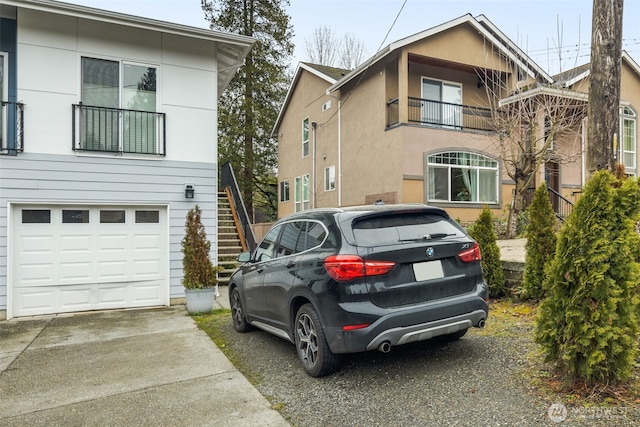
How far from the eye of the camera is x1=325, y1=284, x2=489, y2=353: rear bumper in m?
3.44

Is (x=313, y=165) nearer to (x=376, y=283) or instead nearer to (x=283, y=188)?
(x=283, y=188)

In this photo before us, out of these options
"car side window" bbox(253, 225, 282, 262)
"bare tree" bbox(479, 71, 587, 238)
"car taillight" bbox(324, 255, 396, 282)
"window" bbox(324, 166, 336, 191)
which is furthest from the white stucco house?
"window" bbox(324, 166, 336, 191)

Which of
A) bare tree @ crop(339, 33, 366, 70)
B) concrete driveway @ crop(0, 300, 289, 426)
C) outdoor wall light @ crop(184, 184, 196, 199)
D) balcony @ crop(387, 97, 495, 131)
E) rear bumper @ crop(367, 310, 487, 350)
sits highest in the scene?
bare tree @ crop(339, 33, 366, 70)

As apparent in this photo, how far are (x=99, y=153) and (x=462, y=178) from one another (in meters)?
10.8

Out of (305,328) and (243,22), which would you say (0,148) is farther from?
(243,22)

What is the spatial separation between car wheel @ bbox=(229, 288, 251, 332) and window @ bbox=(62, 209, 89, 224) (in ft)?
12.6

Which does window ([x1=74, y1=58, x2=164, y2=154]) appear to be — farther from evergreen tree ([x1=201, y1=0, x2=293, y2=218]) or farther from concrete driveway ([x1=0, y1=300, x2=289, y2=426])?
evergreen tree ([x1=201, y1=0, x2=293, y2=218])

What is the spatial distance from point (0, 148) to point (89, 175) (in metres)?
1.46

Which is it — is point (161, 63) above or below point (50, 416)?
above

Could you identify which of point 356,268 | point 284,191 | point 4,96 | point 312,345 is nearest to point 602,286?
point 356,268

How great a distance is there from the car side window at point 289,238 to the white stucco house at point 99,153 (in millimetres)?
4427

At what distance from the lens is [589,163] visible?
15.9ft

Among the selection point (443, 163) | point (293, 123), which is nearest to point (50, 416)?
point (443, 163)

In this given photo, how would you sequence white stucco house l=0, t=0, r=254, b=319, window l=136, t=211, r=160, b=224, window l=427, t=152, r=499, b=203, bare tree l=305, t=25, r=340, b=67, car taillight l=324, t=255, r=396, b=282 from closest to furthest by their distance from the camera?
car taillight l=324, t=255, r=396, b=282
white stucco house l=0, t=0, r=254, b=319
window l=136, t=211, r=160, b=224
window l=427, t=152, r=499, b=203
bare tree l=305, t=25, r=340, b=67
